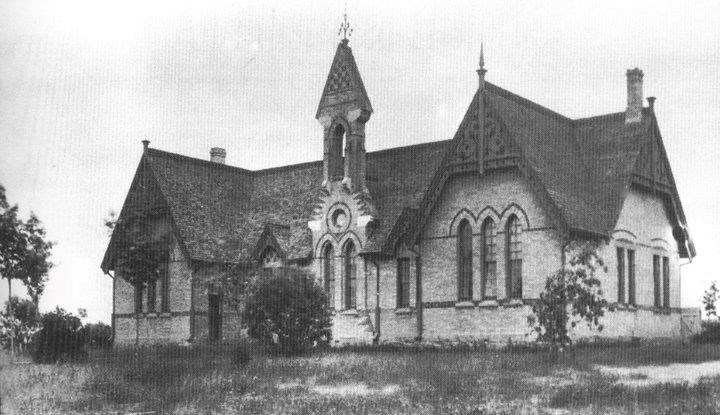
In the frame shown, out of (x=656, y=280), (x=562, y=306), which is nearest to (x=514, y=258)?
(x=562, y=306)

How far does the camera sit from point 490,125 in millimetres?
36031

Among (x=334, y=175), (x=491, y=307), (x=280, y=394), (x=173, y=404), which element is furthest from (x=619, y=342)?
(x=173, y=404)

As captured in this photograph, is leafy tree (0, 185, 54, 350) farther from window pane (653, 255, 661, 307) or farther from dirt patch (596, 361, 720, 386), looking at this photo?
window pane (653, 255, 661, 307)

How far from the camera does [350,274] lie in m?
41.1

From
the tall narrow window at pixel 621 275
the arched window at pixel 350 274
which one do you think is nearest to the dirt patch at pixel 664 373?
the tall narrow window at pixel 621 275

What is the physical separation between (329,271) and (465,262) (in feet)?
22.9

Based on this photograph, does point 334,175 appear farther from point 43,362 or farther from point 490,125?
point 43,362

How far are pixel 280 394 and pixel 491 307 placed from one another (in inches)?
585

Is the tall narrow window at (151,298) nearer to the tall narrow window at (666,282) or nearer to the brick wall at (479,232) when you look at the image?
the brick wall at (479,232)

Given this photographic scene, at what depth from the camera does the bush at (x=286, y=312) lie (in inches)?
1325

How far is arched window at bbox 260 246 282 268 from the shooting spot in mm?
42938

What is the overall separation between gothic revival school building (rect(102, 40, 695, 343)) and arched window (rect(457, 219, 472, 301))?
0.05 metres

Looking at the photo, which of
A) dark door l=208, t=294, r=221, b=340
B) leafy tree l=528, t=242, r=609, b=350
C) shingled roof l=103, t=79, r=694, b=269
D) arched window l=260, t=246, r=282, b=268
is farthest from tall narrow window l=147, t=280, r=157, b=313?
leafy tree l=528, t=242, r=609, b=350

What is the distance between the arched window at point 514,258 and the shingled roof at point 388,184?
2238 millimetres
